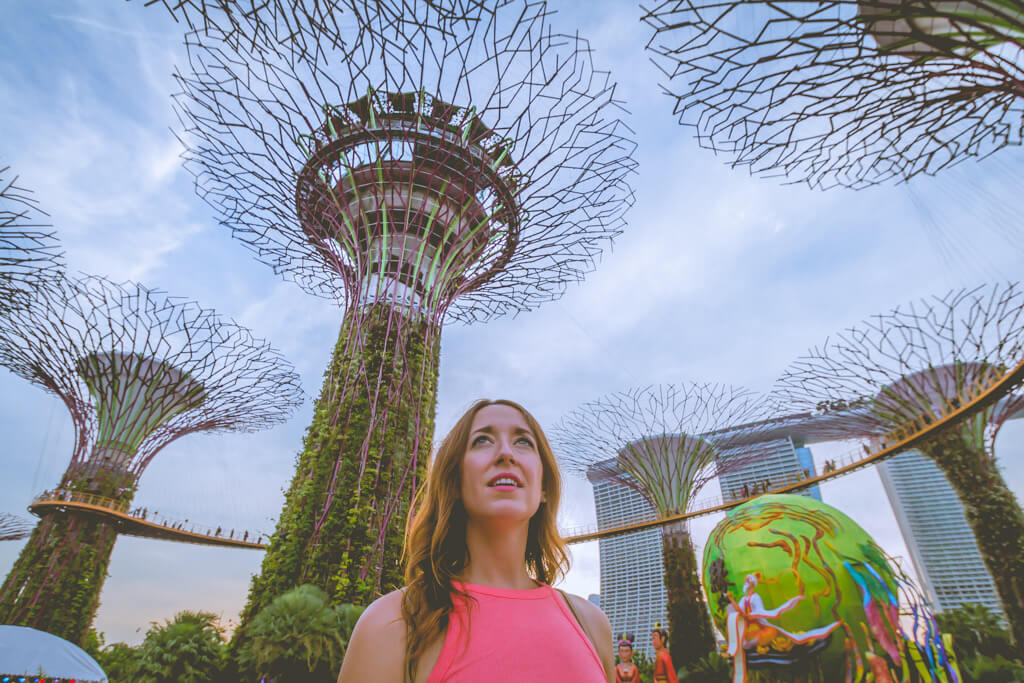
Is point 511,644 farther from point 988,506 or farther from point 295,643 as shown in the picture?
point 988,506

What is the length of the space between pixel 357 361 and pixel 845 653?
30.8ft

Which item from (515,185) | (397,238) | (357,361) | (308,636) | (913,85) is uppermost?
(397,238)

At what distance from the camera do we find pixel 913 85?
629cm

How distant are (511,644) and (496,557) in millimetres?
293

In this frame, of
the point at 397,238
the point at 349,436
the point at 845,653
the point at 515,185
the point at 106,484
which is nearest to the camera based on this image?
the point at 845,653

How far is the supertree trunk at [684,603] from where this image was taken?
15352 mm

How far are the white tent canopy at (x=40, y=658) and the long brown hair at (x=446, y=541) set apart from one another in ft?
16.6

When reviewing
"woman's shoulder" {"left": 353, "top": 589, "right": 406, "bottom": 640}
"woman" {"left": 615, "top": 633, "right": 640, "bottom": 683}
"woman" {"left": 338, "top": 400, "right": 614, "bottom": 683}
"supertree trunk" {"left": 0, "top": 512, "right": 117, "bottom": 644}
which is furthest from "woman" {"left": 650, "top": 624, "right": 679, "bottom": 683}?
"supertree trunk" {"left": 0, "top": 512, "right": 117, "bottom": 644}

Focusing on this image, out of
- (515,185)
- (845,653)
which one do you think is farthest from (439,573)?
(515,185)

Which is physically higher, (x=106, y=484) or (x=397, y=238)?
(x=397, y=238)

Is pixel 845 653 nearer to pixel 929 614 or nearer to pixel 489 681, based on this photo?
pixel 929 614

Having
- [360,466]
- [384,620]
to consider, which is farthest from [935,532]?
[384,620]

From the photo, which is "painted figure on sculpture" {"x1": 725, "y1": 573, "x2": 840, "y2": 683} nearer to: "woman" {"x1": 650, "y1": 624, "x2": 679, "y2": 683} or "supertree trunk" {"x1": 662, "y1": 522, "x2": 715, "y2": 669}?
"woman" {"x1": 650, "y1": 624, "x2": 679, "y2": 683}

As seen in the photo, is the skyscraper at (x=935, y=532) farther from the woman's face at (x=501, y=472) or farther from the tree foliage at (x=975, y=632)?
the woman's face at (x=501, y=472)
